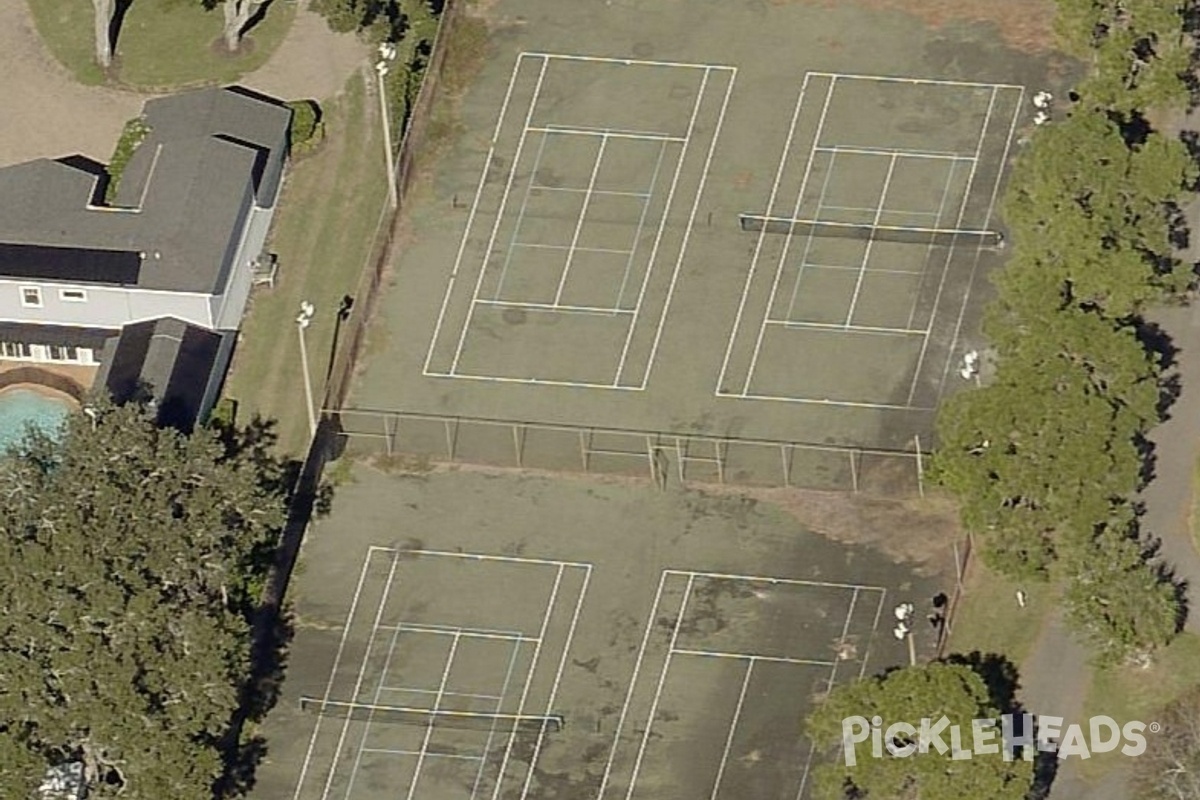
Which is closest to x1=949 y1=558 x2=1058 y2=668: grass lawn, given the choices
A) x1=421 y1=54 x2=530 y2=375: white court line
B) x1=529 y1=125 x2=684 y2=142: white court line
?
x1=421 y1=54 x2=530 y2=375: white court line

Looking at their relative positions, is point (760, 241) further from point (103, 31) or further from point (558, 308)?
point (103, 31)

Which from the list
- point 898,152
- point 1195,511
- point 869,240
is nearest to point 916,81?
point 898,152

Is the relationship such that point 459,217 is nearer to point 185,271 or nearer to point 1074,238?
point 185,271

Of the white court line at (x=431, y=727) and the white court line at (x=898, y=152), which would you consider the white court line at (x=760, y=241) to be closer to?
the white court line at (x=898, y=152)

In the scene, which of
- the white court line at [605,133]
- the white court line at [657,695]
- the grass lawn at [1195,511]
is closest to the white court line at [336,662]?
the white court line at [657,695]

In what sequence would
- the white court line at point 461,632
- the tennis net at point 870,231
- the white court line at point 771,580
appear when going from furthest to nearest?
the tennis net at point 870,231 < the white court line at point 771,580 < the white court line at point 461,632
